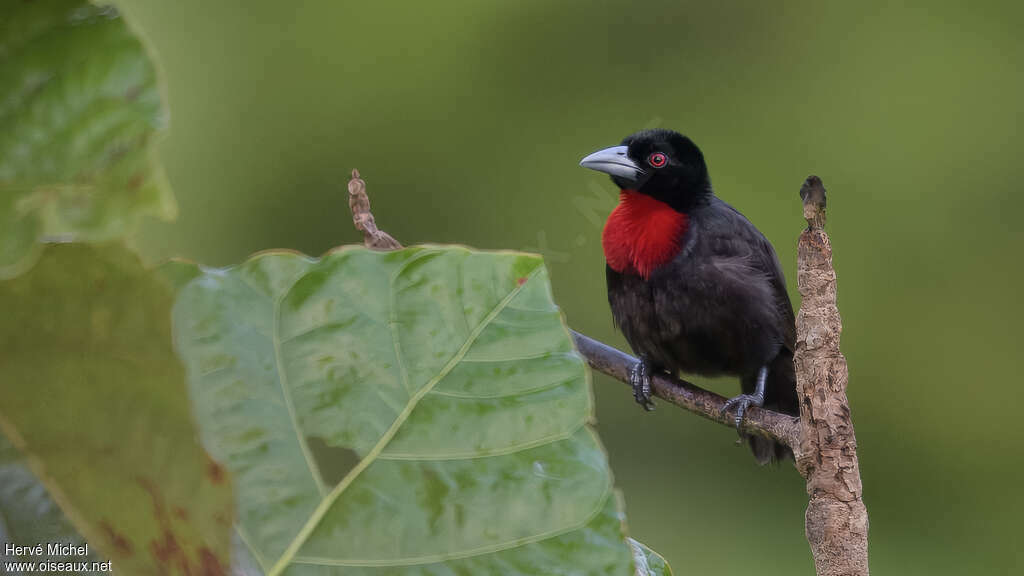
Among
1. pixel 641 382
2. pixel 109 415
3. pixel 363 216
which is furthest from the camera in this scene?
pixel 641 382

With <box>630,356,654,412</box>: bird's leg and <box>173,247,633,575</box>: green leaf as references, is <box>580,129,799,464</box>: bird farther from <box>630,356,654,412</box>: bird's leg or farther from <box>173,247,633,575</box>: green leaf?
<box>173,247,633,575</box>: green leaf

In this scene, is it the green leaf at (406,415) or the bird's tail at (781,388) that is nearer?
the green leaf at (406,415)

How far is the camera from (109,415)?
13 centimetres

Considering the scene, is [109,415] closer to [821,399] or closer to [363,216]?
[363,216]

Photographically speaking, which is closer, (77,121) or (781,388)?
(77,121)

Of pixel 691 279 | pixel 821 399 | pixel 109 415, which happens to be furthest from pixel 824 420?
pixel 691 279

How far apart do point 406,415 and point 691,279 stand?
3.11 ft

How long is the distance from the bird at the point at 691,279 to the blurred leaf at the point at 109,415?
3.04ft

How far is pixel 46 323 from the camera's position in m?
0.13

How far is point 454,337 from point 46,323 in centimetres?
6

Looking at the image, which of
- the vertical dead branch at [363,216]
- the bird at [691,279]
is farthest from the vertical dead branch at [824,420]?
the bird at [691,279]

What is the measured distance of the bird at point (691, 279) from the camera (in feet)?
3.51

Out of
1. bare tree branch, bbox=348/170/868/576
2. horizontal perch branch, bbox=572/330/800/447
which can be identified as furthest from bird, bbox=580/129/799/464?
bare tree branch, bbox=348/170/868/576

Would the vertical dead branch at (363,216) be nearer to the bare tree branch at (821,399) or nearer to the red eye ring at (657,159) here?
the bare tree branch at (821,399)
